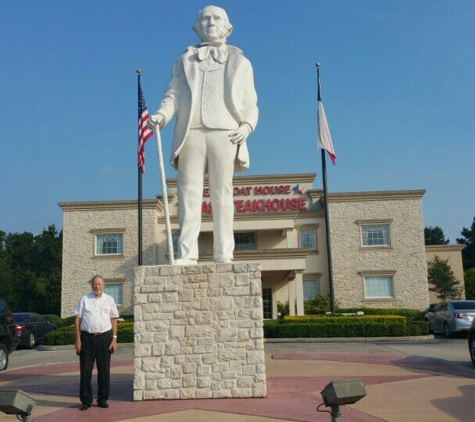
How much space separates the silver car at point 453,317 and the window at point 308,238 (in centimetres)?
1168

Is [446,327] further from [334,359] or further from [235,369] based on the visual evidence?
[235,369]

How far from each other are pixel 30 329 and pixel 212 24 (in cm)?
1591

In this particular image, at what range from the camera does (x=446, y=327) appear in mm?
19156

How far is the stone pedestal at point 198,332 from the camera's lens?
6.93 meters

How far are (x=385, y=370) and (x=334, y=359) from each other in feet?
6.03

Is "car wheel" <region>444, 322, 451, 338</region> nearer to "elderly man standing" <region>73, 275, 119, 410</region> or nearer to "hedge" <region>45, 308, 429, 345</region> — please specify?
"hedge" <region>45, 308, 429, 345</region>

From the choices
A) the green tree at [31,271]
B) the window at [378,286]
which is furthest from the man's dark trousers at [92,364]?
the green tree at [31,271]

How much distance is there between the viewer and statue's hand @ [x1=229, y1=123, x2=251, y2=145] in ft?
25.4

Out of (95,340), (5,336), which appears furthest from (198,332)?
(5,336)

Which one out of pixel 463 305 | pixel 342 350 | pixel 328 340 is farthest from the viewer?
pixel 463 305

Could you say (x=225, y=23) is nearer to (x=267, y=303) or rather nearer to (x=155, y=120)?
(x=155, y=120)

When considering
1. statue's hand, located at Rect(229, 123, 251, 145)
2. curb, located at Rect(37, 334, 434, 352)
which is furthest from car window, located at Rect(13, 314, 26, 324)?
statue's hand, located at Rect(229, 123, 251, 145)

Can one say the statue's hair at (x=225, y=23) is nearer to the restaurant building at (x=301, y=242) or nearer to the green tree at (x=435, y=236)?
the restaurant building at (x=301, y=242)

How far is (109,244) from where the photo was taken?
3147cm
